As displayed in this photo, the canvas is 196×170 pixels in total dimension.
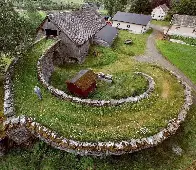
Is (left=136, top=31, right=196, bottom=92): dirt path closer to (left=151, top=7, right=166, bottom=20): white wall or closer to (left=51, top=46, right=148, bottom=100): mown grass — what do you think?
(left=51, top=46, right=148, bottom=100): mown grass

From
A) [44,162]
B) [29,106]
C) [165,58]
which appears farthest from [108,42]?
[44,162]

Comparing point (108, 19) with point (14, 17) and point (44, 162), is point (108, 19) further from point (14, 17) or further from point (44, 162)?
point (44, 162)

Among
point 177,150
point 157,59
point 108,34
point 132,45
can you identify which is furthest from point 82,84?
point 132,45

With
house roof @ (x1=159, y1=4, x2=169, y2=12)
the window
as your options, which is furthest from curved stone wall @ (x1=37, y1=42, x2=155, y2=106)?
house roof @ (x1=159, y1=4, x2=169, y2=12)

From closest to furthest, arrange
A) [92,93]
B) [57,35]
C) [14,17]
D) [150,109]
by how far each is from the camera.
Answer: [150,109] < [14,17] < [92,93] < [57,35]

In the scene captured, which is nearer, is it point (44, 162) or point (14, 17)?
point (44, 162)

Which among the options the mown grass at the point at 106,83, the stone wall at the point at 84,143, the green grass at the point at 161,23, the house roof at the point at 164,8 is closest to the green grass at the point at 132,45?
the mown grass at the point at 106,83
